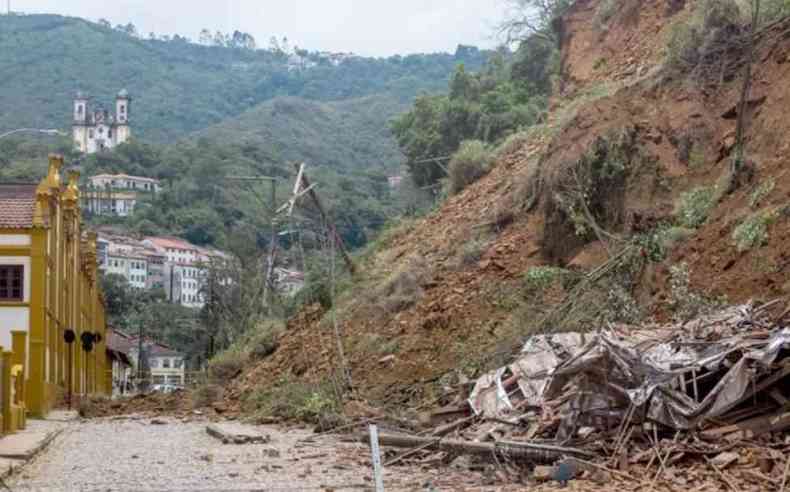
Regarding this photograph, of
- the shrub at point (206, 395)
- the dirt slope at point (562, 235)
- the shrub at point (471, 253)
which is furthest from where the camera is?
the shrub at point (206, 395)

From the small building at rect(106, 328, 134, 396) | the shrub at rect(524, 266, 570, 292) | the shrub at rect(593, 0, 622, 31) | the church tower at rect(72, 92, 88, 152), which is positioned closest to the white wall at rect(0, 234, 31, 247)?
the shrub at rect(593, 0, 622, 31)

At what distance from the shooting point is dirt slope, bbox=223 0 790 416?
65.5 ft

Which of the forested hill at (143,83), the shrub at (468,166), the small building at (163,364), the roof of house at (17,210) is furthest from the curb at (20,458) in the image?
the forested hill at (143,83)

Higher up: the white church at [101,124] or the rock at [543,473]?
the white church at [101,124]

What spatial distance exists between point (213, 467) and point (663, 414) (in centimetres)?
658

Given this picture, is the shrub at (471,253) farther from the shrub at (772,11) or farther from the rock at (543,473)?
the rock at (543,473)

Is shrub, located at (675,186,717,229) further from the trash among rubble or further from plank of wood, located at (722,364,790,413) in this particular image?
plank of wood, located at (722,364,790,413)

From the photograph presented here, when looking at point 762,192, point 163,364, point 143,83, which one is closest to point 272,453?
point 762,192

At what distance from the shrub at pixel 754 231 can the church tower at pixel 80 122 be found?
14884cm

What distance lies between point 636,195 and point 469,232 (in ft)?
19.4

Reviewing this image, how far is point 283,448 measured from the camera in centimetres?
1950

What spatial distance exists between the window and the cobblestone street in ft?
44.2

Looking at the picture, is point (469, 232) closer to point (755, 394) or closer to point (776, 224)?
point (776, 224)

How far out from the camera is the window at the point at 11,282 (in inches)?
1431
